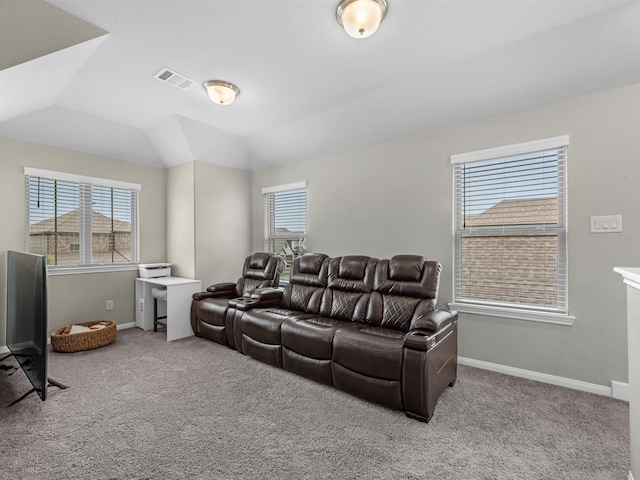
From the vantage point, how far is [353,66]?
9.00 feet

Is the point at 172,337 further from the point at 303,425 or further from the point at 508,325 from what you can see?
the point at 508,325

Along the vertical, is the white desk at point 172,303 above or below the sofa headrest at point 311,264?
below

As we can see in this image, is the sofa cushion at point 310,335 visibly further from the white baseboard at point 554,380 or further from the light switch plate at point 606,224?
the light switch plate at point 606,224

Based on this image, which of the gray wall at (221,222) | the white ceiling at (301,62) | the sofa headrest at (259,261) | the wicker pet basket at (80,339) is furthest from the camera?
the gray wall at (221,222)

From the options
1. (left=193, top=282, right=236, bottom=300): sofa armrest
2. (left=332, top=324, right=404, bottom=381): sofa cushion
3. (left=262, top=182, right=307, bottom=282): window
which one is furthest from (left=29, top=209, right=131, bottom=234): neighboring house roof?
(left=332, top=324, right=404, bottom=381): sofa cushion

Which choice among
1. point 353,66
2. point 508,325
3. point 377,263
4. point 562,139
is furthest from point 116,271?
point 562,139

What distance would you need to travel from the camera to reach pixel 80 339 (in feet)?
11.6

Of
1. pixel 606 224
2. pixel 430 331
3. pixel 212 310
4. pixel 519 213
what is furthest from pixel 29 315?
pixel 606 224

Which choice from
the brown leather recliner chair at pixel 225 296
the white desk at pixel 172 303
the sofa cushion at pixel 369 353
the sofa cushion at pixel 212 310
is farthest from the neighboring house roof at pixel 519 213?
the white desk at pixel 172 303

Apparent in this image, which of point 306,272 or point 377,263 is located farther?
point 306,272

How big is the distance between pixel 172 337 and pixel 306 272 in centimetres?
190

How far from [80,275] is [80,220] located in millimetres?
725

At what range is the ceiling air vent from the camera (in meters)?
2.83

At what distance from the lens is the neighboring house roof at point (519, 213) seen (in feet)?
9.36
